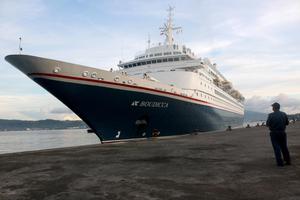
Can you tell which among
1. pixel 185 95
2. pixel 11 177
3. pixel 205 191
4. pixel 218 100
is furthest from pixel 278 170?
pixel 218 100

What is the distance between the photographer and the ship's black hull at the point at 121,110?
18031mm

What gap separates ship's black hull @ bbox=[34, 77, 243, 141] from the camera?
59.2ft

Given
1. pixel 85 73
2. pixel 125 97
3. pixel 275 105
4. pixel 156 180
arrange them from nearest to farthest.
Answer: pixel 156 180
pixel 275 105
pixel 85 73
pixel 125 97

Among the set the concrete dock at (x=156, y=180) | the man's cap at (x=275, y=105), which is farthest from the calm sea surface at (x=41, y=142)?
the man's cap at (x=275, y=105)

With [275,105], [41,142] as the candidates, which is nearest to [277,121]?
[275,105]

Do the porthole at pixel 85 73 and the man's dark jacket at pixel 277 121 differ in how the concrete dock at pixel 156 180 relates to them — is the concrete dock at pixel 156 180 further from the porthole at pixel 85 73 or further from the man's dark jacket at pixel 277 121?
the porthole at pixel 85 73

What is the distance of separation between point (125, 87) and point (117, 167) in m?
12.5

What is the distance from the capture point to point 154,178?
19.5 feet

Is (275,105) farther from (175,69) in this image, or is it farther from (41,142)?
(41,142)

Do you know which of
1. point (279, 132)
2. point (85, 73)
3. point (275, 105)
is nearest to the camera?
point (279, 132)

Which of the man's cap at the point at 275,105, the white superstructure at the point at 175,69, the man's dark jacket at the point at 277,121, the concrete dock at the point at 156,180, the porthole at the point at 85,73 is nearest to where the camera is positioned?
the concrete dock at the point at 156,180

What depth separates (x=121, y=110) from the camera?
1989 centimetres

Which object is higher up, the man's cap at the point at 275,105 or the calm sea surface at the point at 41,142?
the man's cap at the point at 275,105

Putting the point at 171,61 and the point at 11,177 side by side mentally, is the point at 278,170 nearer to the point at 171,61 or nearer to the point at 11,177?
the point at 11,177
